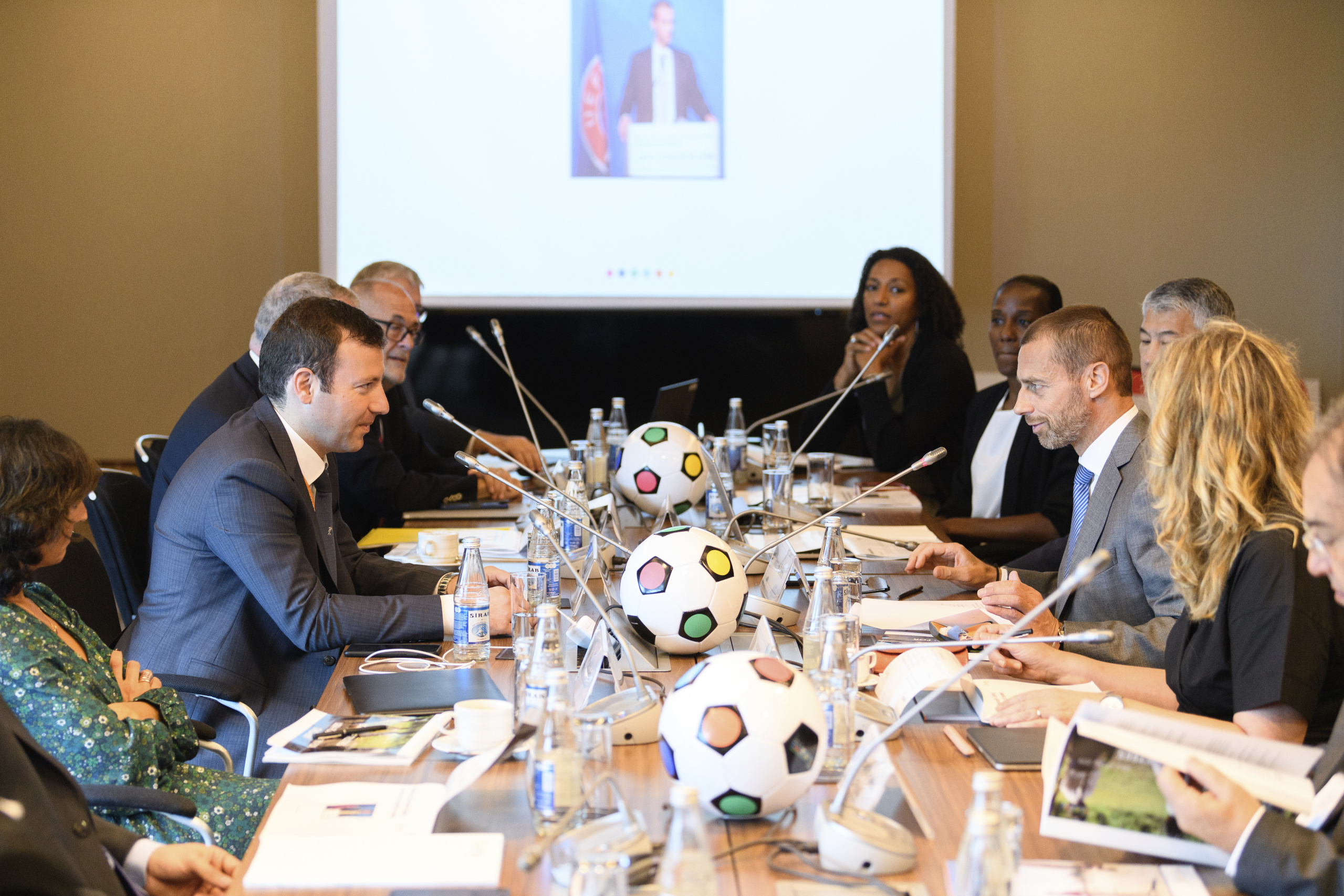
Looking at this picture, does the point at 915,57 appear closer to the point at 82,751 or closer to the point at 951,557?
the point at 951,557

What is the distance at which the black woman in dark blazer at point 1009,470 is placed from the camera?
3367mm

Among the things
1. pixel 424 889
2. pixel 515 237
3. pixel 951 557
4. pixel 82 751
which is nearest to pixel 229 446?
pixel 82 751

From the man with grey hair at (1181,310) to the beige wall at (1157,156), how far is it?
8.65 feet

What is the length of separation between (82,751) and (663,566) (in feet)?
2.90

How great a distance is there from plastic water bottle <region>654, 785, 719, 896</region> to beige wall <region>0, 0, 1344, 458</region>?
4.95m

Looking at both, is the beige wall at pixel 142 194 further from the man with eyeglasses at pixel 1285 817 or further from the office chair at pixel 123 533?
the man with eyeglasses at pixel 1285 817

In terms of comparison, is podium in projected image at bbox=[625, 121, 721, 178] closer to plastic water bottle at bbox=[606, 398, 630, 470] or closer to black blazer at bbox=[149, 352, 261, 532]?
plastic water bottle at bbox=[606, 398, 630, 470]

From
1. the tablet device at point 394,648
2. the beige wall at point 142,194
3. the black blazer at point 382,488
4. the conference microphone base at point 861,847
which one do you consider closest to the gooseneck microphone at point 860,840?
the conference microphone base at point 861,847

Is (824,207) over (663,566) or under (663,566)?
over

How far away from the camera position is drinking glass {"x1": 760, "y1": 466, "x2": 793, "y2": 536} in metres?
3.08

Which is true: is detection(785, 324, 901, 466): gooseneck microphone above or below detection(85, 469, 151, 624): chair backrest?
above

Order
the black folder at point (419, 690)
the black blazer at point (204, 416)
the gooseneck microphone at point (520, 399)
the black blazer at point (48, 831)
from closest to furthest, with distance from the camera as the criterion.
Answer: the black blazer at point (48, 831), the black folder at point (419, 690), the black blazer at point (204, 416), the gooseneck microphone at point (520, 399)

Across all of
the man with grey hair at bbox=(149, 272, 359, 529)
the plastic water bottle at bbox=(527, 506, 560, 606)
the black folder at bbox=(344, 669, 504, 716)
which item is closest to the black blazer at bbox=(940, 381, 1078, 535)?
the plastic water bottle at bbox=(527, 506, 560, 606)

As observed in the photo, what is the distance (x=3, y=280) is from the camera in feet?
17.7
